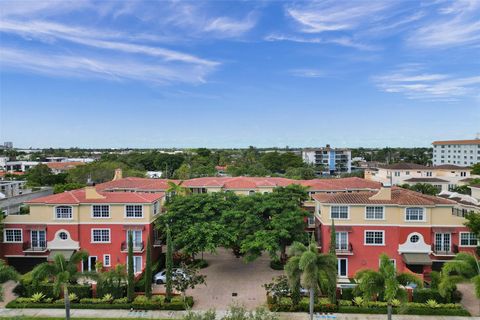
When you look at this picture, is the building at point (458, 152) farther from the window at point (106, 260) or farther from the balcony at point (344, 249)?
the window at point (106, 260)

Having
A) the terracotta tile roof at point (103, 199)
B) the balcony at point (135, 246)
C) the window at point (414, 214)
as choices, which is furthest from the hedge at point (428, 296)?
the terracotta tile roof at point (103, 199)

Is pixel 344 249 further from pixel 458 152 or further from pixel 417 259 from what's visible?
pixel 458 152

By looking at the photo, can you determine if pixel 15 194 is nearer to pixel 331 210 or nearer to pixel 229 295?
pixel 229 295

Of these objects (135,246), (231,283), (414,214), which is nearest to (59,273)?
(135,246)

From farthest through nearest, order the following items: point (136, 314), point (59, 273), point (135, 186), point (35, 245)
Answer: point (135, 186)
point (35, 245)
point (136, 314)
point (59, 273)

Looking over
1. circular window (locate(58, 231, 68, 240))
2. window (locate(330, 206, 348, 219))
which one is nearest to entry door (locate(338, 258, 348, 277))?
window (locate(330, 206, 348, 219))

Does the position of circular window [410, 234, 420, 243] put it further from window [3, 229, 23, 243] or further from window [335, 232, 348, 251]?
window [3, 229, 23, 243]

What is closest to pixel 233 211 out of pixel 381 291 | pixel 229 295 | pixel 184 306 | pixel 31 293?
pixel 229 295
